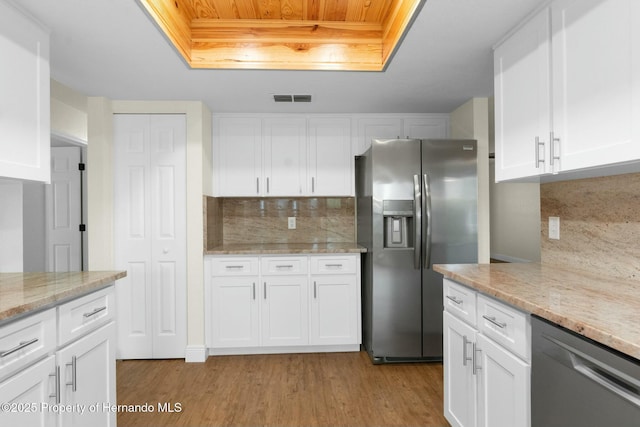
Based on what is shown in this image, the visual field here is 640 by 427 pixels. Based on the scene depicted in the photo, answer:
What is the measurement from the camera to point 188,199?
301cm

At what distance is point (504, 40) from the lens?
1.93 m

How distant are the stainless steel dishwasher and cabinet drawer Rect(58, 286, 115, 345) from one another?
1.78 m

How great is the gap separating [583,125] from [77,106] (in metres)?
3.98

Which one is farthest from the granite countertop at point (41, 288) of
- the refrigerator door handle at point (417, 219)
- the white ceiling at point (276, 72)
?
the refrigerator door handle at point (417, 219)

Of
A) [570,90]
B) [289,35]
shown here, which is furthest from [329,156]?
[570,90]

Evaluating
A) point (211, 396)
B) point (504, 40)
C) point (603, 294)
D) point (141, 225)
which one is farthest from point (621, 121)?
point (141, 225)

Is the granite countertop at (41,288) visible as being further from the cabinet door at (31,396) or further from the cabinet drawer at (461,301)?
the cabinet drawer at (461,301)

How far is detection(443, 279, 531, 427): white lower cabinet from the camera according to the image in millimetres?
1290

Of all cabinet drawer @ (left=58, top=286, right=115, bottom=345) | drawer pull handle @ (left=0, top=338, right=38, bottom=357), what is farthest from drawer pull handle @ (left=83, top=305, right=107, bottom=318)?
drawer pull handle @ (left=0, top=338, right=38, bottom=357)

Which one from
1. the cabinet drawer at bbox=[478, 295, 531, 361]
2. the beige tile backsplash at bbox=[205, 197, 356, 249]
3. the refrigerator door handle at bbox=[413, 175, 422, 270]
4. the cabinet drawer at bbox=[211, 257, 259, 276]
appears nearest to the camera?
the cabinet drawer at bbox=[478, 295, 531, 361]

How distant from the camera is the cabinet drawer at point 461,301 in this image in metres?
1.65

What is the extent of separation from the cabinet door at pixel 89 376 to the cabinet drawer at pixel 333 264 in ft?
5.37

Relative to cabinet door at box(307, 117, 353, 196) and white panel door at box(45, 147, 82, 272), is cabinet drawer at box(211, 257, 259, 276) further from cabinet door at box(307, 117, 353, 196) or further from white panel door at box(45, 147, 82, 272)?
white panel door at box(45, 147, 82, 272)

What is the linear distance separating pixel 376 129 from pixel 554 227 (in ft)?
6.02
